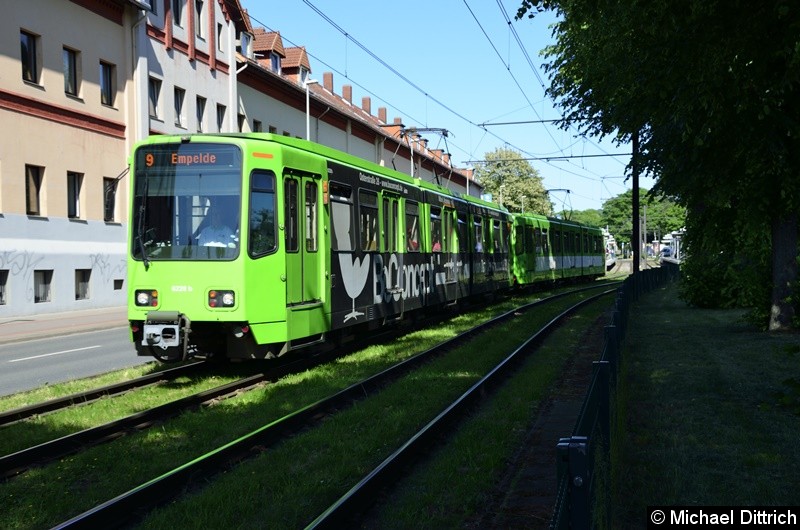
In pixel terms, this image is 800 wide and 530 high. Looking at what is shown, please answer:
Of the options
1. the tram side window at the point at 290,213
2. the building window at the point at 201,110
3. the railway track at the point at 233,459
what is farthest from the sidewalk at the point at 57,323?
the railway track at the point at 233,459

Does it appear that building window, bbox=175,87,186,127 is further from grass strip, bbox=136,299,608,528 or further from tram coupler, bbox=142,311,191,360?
grass strip, bbox=136,299,608,528

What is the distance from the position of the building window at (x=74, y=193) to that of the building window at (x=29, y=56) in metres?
3.21

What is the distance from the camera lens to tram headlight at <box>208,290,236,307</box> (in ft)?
36.8

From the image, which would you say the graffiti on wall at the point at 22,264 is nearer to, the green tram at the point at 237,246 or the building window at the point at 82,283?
the building window at the point at 82,283

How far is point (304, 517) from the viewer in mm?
5992

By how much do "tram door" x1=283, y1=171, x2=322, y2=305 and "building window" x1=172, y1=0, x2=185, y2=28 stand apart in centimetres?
2337

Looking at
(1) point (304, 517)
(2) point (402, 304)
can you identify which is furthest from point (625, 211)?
(1) point (304, 517)

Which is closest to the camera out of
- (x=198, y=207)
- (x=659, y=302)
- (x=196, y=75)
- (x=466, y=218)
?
(x=198, y=207)

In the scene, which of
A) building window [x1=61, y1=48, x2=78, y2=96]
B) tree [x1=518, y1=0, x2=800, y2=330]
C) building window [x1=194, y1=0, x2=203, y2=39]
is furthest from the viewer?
building window [x1=194, y1=0, x2=203, y2=39]

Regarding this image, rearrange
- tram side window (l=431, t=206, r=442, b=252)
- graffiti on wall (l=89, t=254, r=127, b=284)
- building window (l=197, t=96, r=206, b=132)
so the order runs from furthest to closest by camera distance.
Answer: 1. building window (l=197, t=96, r=206, b=132)
2. graffiti on wall (l=89, t=254, r=127, b=284)
3. tram side window (l=431, t=206, r=442, b=252)

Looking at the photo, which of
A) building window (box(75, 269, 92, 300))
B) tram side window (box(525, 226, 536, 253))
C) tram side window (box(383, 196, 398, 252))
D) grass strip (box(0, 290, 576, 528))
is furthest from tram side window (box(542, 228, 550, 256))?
grass strip (box(0, 290, 576, 528))

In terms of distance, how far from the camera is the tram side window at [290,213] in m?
11.8

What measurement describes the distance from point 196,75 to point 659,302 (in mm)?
19712

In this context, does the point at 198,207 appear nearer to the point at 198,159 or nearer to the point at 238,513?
the point at 198,159
